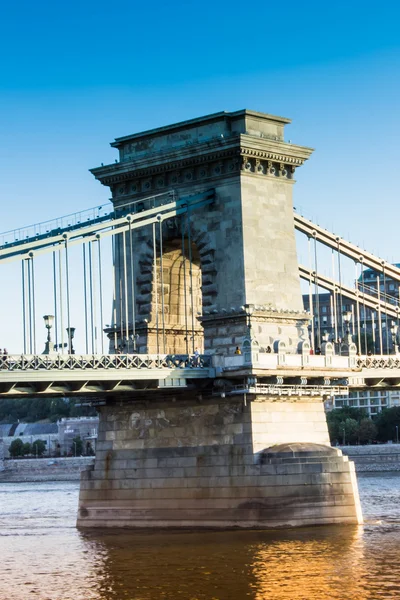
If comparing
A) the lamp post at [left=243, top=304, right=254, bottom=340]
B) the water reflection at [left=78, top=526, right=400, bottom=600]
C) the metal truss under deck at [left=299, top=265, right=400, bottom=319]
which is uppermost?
the metal truss under deck at [left=299, top=265, right=400, bottom=319]

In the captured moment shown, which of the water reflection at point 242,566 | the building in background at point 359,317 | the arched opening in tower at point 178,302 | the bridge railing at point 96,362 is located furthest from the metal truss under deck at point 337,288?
the water reflection at point 242,566

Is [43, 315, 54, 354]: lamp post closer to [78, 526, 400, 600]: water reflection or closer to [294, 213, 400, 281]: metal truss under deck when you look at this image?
[78, 526, 400, 600]: water reflection

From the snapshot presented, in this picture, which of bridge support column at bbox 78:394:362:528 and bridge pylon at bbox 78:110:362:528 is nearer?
bridge support column at bbox 78:394:362:528

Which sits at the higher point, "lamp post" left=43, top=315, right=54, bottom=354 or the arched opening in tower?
the arched opening in tower

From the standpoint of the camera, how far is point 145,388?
Result: 212ft

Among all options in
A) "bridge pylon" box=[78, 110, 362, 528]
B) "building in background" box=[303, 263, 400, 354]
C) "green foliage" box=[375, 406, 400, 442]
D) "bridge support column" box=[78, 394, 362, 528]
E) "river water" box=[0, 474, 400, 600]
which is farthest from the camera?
"green foliage" box=[375, 406, 400, 442]

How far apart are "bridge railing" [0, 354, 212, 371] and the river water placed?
7658 millimetres

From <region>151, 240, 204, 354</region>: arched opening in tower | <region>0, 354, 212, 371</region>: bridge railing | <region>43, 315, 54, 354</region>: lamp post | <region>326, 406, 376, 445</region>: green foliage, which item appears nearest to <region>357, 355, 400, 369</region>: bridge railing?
<region>151, 240, 204, 354</region>: arched opening in tower

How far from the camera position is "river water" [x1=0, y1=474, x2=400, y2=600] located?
5038cm

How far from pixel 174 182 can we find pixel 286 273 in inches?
278

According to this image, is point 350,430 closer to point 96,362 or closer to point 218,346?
point 218,346

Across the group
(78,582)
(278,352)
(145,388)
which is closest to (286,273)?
(278,352)

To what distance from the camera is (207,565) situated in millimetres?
55500

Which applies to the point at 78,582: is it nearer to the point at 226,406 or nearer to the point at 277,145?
the point at 226,406
